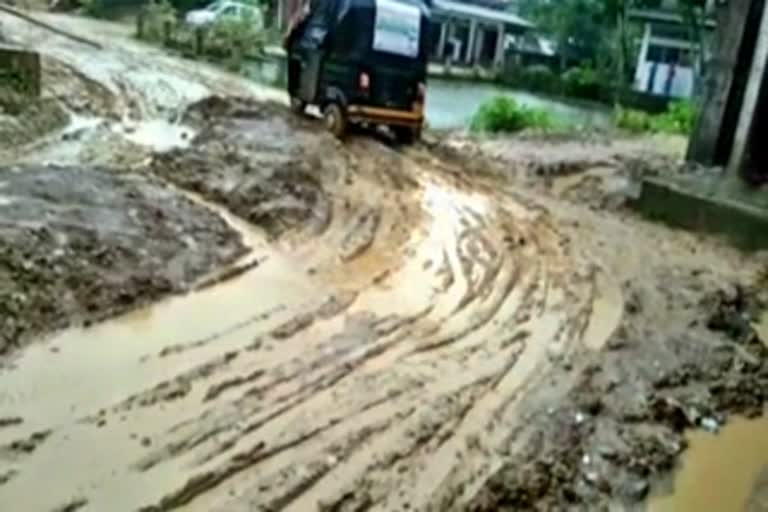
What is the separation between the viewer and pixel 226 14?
97.6ft

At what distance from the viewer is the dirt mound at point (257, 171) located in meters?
9.73

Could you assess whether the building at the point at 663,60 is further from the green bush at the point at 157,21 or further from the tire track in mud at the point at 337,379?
the tire track in mud at the point at 337,379

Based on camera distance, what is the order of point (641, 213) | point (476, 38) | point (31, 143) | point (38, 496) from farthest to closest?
point (476, 38), point (641, 213), point (31, 143), point (38, 496)

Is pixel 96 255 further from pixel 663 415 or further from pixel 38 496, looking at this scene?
pixel 663 415

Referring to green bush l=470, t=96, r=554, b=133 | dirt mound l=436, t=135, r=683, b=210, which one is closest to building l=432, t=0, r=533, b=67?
green bush l=470, t=96, r=554, b=133

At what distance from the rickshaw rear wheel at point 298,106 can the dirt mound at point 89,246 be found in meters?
6.47

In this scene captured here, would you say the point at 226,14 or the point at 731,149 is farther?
the point at 226,14

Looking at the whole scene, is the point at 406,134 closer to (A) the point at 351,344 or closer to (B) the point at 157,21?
(A) the point at 351,344

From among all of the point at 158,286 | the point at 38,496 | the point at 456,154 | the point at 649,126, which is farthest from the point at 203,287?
the point at 649,126

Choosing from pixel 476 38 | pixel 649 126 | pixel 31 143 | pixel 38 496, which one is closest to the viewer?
pixel 38 496

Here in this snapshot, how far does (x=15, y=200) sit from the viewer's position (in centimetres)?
807

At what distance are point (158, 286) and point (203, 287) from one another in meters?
0.40

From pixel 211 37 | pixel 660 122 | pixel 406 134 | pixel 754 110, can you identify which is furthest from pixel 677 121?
pixel 211 37

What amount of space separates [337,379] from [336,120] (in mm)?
9139
